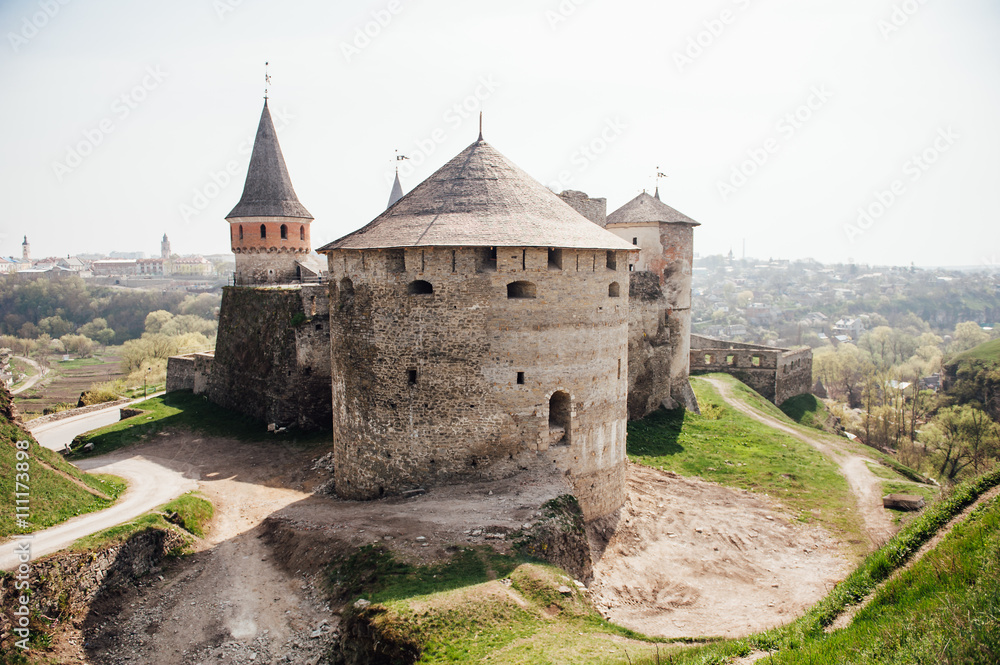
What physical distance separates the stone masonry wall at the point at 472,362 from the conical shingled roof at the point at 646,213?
1287 cm

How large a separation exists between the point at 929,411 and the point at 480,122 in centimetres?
4160

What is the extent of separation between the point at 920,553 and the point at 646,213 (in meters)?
20.8

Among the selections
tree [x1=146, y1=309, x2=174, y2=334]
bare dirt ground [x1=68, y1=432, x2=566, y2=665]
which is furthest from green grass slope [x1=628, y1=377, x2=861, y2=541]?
tree [x1=146, y1=309, x2=174, y2=334]

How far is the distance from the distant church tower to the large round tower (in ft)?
55.4

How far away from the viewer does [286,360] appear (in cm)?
2470

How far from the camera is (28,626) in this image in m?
10.9

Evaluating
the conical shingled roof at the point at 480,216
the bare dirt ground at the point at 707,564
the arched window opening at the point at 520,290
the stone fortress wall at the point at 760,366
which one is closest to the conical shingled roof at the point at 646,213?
the stone fortress wall at the point at 760,366

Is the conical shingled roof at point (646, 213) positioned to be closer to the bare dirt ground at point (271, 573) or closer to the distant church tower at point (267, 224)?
the distant church tower at point (267, 224)

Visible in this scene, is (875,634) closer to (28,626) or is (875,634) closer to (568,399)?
(568,399)

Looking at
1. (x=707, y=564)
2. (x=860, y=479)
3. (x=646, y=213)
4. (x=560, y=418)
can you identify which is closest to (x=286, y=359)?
(x=560, y=418)

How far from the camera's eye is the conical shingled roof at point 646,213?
27562 mm

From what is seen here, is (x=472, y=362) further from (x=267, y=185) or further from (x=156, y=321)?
(x=156, y=321)

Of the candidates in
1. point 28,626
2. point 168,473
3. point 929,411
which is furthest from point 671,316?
point 929,411

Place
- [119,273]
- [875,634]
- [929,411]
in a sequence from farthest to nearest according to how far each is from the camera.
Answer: [119,273] < [929,411] < [875,634]
